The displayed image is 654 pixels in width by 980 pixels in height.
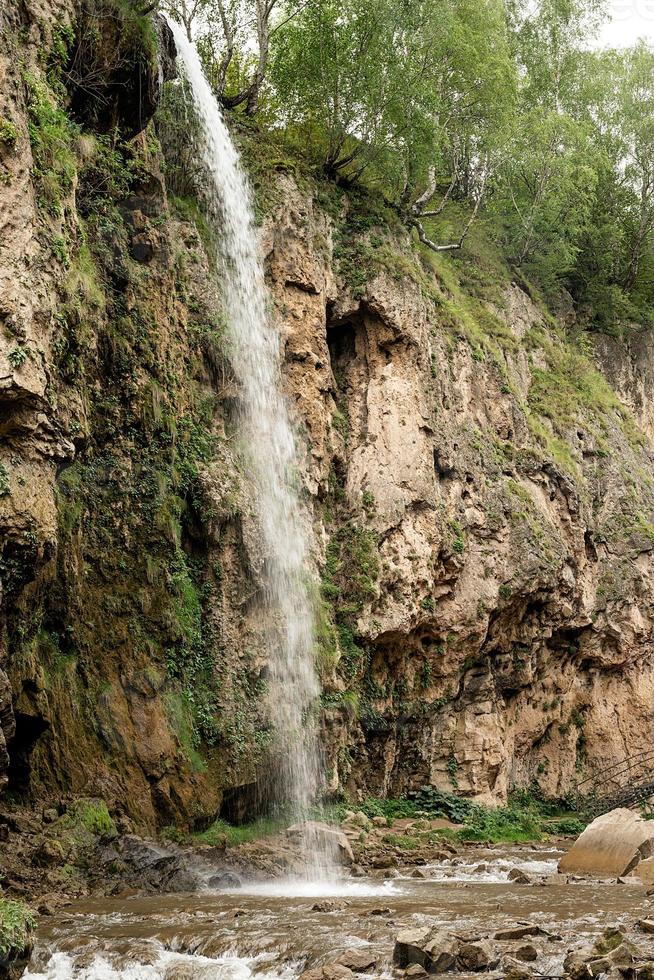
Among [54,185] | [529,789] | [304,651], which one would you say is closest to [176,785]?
[304,651]

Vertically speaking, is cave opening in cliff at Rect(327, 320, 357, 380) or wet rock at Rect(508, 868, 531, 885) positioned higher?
cave opening in cliff at Rect(327, 320, 357, 380)

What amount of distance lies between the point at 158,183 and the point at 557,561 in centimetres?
1415

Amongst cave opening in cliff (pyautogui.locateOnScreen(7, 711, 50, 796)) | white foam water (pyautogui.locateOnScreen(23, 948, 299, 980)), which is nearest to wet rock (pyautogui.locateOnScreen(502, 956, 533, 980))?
white foam water (pyautogui.locateOnScreen(23, 948, 299, 980))

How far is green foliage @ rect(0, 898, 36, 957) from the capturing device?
7.82m

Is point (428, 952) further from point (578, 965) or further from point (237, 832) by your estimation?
point (237, 832)

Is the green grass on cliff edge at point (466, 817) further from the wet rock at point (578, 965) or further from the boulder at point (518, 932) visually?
the wet rock at point (578, 965)

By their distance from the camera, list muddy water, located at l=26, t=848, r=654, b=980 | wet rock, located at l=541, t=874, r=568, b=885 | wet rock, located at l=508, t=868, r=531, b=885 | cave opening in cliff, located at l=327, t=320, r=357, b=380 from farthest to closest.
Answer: cave opening in cliff, located at l=327, t=320, r=357, b=380 → wet rock, located at l=508, t=868, r=531, b=885 → wet rock, located at l=541, t=874, r=568, b=885 → muddy water, located at l=26, t=848, r=654, b=980

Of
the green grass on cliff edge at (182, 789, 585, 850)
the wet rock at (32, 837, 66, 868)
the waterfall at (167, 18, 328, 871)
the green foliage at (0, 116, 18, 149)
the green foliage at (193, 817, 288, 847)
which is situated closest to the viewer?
the green foliage at (0, 116, 18, 149)

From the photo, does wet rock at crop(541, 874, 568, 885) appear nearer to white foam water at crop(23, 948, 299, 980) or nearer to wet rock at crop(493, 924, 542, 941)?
wet rock at crop(493, 924, 542, 941)

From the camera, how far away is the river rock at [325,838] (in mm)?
15031

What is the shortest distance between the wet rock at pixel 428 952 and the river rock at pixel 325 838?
273 inches

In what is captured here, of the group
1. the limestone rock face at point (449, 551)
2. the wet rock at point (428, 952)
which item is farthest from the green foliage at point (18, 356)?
the limestone rock face at point (449, 551)

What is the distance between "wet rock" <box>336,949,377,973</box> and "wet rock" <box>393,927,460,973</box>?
0.73ft

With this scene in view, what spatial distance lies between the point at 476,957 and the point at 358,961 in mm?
1080
